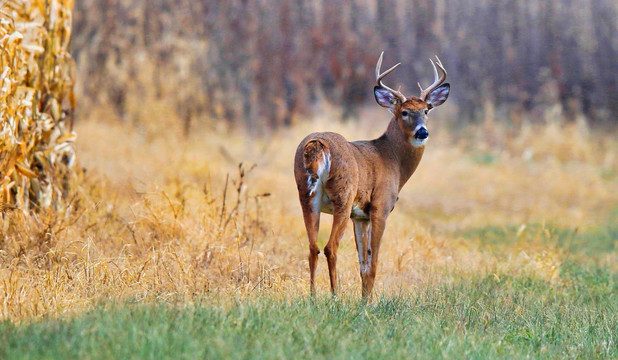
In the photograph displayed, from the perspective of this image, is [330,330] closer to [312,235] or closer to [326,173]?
[312,235]

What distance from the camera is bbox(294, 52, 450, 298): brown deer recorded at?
6191 millimetres

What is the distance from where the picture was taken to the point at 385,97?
7.51 metres

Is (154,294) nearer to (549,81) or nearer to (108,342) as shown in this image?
(108,342)

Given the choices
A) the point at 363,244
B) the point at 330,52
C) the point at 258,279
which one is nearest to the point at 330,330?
the point at 258,279

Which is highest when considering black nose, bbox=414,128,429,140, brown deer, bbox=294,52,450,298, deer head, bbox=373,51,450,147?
deer head, bbox=373,51,450,147

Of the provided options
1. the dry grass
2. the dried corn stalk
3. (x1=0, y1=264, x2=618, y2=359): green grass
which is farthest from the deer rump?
the dried corn stalk

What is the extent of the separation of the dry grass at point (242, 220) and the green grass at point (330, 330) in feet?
1.71

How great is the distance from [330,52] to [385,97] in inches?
590

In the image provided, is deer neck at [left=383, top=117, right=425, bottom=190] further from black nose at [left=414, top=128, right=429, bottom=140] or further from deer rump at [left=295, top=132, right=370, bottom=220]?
deer rump at [left=295, top=132, right=370, bottom=220]

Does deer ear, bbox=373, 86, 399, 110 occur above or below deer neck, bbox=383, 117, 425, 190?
above

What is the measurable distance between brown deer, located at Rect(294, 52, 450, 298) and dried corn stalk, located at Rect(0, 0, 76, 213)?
2461 mm

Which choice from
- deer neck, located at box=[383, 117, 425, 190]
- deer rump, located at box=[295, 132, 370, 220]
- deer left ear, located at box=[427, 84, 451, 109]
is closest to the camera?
deer rump, located at box=[295, 132, 370, 220]

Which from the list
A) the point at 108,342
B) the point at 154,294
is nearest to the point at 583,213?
the point at 154,294

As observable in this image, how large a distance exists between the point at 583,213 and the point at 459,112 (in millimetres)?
7829
